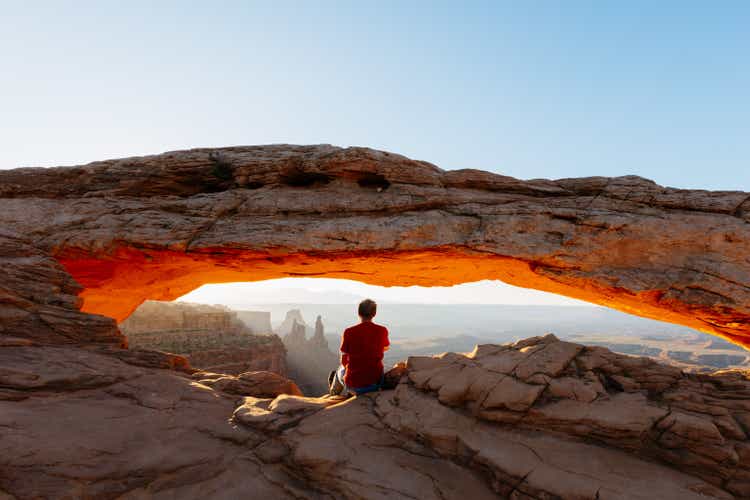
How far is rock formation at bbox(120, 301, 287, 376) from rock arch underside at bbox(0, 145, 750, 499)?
2512cm

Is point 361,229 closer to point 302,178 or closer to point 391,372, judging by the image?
point 302,178

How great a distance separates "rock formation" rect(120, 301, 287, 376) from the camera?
3897cm

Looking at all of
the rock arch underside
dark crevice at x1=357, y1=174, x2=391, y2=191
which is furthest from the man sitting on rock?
dark crevice at x1=357, y1=174, x2=391, y2=191

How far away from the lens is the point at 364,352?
9242mm

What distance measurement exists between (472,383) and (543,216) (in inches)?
243

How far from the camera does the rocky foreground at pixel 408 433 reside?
629 cm

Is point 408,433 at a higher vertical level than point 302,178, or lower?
lower

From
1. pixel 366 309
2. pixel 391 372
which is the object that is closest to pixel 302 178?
pixel 366 309

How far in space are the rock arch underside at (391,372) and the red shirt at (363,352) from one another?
65 centimetres

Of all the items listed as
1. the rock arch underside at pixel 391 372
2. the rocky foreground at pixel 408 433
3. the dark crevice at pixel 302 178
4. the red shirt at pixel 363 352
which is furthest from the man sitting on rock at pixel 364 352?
the dark crevice at pixel 302 178

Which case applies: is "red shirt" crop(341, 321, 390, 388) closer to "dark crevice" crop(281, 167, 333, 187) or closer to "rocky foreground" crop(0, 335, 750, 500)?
"rocky foreground" crop(0, 335, 750, 500)

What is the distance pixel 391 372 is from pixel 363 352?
159cm

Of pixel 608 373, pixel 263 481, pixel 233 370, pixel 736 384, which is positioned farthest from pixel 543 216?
pixel 233 370

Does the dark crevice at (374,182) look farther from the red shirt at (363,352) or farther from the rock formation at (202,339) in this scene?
the rock formation at (202,339)
